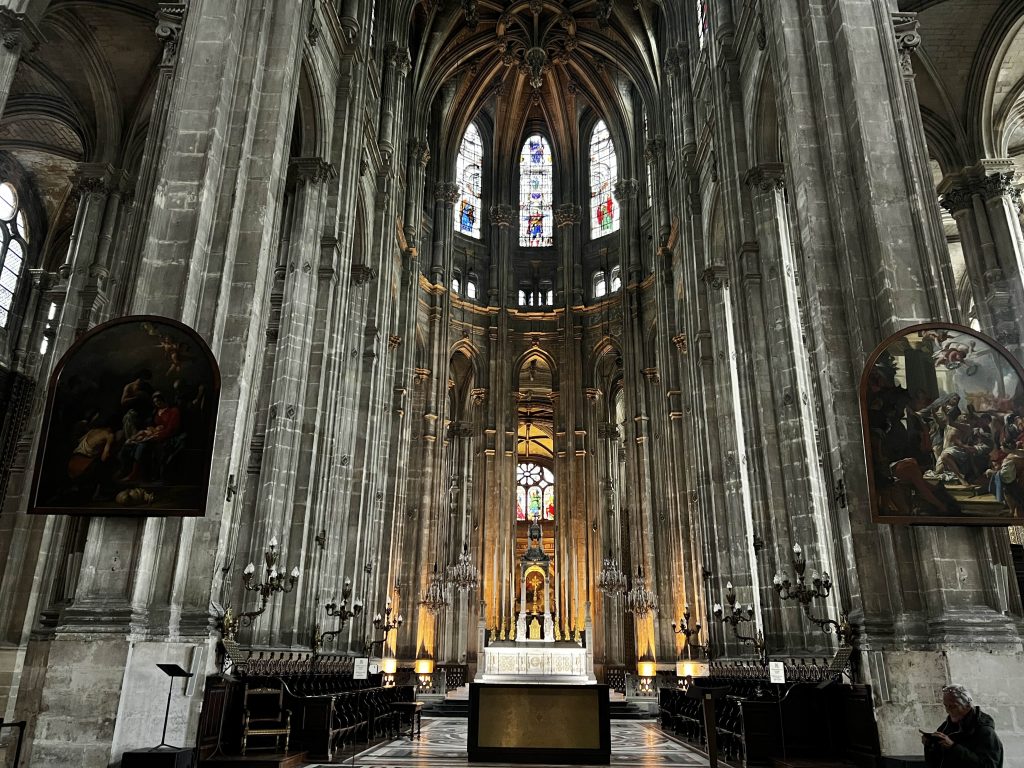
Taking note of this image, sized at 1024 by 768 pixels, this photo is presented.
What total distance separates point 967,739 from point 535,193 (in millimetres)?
34792

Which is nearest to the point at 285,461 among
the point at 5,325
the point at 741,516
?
the point at 741,516

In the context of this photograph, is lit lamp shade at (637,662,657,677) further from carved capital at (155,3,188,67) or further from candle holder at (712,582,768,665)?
carved capital at (155,3,188,67)

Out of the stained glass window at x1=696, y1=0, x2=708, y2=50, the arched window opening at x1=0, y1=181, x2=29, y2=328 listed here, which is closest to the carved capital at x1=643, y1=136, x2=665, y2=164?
the stained glass window at x1=696, y1=0, x2=708, y2=50

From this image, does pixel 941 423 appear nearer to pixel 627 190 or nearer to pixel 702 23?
pixel 702 23

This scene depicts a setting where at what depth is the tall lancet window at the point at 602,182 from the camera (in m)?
36.6

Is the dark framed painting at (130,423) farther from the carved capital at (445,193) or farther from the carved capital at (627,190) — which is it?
the carved capital at (627,190)

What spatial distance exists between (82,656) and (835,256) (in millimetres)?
11417

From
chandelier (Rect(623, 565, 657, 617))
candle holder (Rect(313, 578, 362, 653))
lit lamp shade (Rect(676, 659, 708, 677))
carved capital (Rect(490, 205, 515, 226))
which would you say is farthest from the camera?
carved capital (Rect(490, 205, 515, 226))

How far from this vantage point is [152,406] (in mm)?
10414

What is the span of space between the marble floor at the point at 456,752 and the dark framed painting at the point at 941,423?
5.11 metres

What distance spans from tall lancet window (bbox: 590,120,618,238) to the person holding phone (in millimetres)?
31722

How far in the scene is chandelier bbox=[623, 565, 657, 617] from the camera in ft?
95.1

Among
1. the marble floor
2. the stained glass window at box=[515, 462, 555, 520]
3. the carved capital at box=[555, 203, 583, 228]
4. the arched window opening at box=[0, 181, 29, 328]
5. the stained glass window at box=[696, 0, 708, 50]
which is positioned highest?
the carved capital at box=[555, 203, 583, 228]

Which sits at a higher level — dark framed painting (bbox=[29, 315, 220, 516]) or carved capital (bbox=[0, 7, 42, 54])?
carved capital (bbox=[0, 7, 42, 54])
